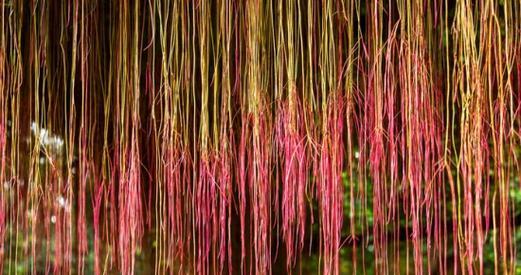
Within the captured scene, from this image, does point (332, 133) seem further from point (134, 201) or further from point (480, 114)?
point (134, 201)

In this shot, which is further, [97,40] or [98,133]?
[98,133]

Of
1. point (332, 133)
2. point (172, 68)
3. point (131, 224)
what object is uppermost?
point (172, 68)

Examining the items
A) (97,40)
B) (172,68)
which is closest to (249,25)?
(172,68)

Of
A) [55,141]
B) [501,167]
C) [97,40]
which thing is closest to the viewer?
[501,167]

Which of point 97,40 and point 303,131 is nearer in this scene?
point 303,131

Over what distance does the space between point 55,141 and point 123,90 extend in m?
0.25

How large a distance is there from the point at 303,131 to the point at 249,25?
18 centimetres

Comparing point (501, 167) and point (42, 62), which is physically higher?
point (42, 62)

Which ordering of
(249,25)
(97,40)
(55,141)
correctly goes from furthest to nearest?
(55,141)
(97,40)
(249,25)

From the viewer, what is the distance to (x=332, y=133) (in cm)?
127

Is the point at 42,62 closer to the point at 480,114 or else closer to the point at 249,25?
the point at 249,25

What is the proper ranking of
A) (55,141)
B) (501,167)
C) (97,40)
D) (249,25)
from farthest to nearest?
(55,141), (97,40), (249,25), (501,167)

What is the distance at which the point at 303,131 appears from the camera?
4.30 feet

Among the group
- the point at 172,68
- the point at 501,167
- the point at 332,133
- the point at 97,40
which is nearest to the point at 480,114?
the point at 501,167
